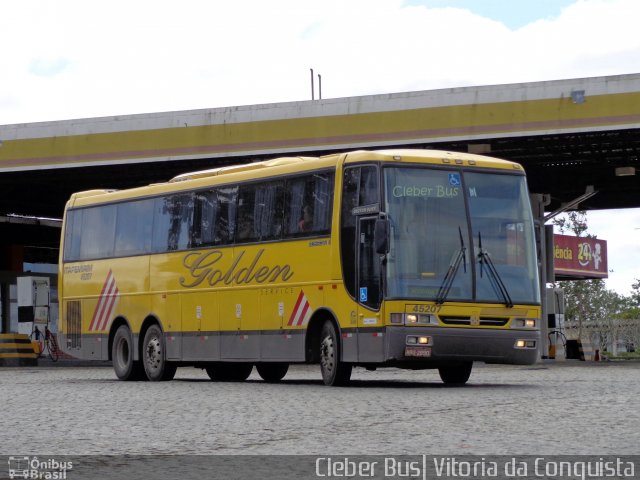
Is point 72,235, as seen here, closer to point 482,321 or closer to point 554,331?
point 482,321

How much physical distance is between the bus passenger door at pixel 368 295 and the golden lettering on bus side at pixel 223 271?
1911 mm

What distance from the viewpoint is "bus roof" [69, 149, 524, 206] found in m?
20.2

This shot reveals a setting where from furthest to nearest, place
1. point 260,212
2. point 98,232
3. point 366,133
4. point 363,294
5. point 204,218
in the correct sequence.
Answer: point 366,133 → point 98,232 → point 204,218 → point 260,212 → point 363,294

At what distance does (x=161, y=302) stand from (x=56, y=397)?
261 inches

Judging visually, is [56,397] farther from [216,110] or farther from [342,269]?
[216,110]

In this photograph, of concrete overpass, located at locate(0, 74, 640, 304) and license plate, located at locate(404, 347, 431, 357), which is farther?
concrete overpass, located at locate(0, 74, 640, 304)

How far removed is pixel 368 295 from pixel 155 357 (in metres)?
6.26

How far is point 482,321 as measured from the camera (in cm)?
1986

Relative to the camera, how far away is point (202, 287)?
939 inches

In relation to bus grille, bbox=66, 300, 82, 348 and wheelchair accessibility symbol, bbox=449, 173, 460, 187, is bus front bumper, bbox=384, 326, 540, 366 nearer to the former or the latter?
wheelchair accessibility symbol, bbox=449, 173, 460, 187

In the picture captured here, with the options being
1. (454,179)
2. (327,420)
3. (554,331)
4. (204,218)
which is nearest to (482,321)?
(454,179)

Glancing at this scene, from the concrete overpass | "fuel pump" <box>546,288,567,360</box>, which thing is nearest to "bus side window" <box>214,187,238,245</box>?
the concrete overpass

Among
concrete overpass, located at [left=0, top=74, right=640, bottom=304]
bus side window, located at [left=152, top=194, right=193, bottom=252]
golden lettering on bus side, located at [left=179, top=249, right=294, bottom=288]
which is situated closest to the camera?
golden lettering on bus side, located at [left=179, top=249, right=294, bottom=288]

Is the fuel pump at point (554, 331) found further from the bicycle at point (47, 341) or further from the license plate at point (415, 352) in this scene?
the license plate at point (415, 352)
